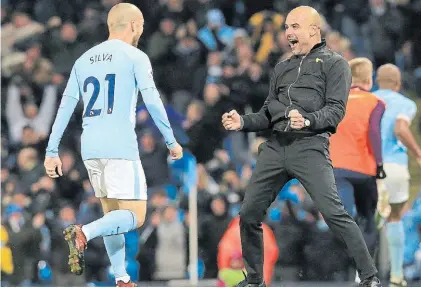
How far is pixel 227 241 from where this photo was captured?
392 inches

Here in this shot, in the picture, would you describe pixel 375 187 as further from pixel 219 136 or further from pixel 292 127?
pixel 219 136

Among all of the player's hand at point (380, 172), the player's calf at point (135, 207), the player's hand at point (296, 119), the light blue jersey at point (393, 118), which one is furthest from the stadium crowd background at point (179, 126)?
the player's hand at point (296, 119)

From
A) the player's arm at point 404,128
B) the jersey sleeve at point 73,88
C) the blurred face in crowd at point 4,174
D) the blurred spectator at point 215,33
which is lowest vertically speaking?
the blurred face in crowd at point 4,174

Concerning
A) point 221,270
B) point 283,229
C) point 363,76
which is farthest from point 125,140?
point 283,229

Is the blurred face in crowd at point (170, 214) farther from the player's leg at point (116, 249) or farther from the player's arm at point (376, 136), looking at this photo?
the player's leg at point (116, 249)

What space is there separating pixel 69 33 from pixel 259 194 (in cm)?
643

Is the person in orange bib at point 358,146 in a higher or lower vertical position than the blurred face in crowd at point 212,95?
lower

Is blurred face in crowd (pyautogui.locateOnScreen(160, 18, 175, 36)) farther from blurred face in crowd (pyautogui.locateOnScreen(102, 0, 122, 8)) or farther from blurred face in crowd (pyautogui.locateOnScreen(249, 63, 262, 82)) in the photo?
blurred face in crowd (pyautogui.locateOnScreen(249, 63, 262, 82))

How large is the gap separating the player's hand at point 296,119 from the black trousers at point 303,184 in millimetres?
292

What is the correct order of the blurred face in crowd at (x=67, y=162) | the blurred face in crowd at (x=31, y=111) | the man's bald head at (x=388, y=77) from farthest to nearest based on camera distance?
the blurred face in crowd at (x=31, y=111), the blurred face in crowd at (x=67, y=162), the man's bald head at (x=388, y=77)

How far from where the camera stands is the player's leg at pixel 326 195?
246 inches

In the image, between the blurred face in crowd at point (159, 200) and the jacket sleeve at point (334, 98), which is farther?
the blurred face in crowd at point (159, 200)

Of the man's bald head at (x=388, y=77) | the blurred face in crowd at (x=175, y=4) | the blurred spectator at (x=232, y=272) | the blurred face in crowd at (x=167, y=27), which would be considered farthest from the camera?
the blurred face in crowd at (x=175, y=4)

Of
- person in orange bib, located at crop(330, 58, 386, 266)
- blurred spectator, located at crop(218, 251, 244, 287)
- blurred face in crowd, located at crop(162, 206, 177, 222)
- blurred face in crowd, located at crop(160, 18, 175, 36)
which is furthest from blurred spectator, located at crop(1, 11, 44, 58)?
person in orange bib, located at crop(330, 58, 386, 266)
